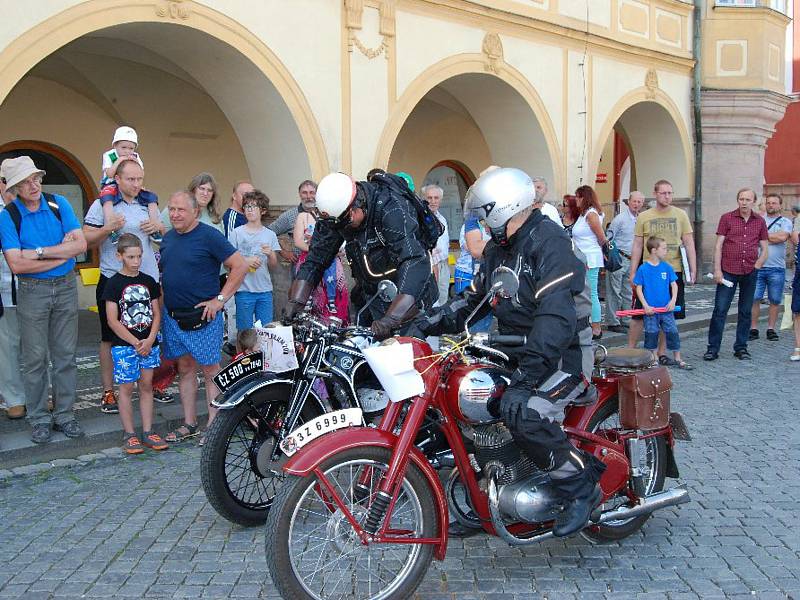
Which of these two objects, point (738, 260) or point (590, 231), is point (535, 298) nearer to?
point (590, 231)

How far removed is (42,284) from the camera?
19.2ft

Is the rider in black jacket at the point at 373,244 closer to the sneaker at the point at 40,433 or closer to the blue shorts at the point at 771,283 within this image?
the sneaker at the point at 40,433

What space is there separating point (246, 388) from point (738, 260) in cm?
659

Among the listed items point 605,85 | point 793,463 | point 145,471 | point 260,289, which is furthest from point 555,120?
point 145,471

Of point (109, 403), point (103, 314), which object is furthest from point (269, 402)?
point (109, 403)

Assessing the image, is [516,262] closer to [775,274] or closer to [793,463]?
[793,463]

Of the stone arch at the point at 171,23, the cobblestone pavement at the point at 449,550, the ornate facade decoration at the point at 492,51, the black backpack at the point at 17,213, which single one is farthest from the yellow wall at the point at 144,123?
the cobblestone pavement at the point at 449,550

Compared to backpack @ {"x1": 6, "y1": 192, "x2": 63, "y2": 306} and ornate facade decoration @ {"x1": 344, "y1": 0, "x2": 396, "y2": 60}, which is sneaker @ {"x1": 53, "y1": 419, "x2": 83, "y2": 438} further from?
ornate facade decoration @ {"x1": 344, "y1": 0, "x2": 396, "y2": 60}

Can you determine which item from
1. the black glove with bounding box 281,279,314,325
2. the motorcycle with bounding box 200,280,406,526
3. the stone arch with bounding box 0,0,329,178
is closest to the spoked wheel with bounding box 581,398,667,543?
the motorcycle with bounding box 200,280,406,526

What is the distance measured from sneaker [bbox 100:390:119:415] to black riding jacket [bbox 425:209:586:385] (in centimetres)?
361

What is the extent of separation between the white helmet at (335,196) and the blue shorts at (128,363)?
2.01 meters

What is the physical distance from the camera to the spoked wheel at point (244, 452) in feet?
14.1

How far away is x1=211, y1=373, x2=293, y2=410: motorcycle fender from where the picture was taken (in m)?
4.24

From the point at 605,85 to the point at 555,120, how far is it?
5.17 ft
